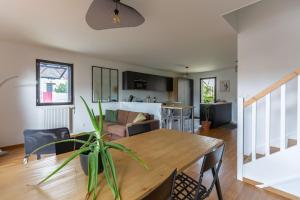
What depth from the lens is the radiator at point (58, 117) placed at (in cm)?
414

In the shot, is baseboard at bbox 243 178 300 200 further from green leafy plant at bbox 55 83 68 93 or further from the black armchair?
green leafy plant at bbox 55 83 68 93

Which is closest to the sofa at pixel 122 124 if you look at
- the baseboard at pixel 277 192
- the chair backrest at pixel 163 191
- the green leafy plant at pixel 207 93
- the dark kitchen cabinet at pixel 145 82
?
the dark kitchen cabinet at pixel 145 82

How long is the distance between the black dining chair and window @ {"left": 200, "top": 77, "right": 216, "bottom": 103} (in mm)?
6812

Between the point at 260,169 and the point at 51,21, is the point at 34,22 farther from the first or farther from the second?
the point at 260,169

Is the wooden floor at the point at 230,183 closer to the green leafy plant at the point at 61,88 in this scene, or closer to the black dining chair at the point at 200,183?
the black dining chair at the point at 200,183

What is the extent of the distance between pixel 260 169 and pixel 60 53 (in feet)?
16.0

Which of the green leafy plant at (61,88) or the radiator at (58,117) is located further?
the green leafy plant at (61,88)

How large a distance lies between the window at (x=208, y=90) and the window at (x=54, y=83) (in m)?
6.11

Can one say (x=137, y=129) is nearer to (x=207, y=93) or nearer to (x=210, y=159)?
(x=210, y=159)

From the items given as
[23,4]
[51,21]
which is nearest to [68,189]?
[23,4]

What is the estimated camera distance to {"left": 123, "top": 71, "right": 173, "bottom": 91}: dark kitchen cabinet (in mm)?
5719

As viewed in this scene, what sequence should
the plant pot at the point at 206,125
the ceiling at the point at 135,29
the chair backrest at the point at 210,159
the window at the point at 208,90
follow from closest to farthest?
the chair backrest at the point at 210,159 → the ceiling at the point at 135,29 → the plant pot at the point at 206,125 → the window at the point at 208,90

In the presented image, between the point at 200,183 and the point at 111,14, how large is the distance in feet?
6.26

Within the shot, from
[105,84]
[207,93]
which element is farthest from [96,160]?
[207,93]
